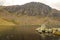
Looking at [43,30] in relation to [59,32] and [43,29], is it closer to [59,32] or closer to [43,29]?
[43,29]

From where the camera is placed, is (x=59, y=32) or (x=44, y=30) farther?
(x=44, y=30)

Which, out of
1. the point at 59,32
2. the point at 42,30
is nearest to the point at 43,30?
the point at 42,30

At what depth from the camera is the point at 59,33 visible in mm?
100375

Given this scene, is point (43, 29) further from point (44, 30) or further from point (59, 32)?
point (59, 32)

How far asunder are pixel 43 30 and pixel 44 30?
950 millimetres

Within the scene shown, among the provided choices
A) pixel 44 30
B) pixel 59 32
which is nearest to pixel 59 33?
pixel 59 32

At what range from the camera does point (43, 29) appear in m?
126

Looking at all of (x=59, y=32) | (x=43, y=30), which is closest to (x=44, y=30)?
(x=43, y=30)

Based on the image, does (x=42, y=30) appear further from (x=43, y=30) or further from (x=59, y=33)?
(x=59, y=33)

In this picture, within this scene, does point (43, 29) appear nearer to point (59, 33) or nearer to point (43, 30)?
point (43, 30)

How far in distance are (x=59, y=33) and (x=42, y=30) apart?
25.5 m

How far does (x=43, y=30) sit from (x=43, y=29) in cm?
127

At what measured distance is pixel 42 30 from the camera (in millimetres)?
124875

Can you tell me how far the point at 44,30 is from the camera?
124000 mm
